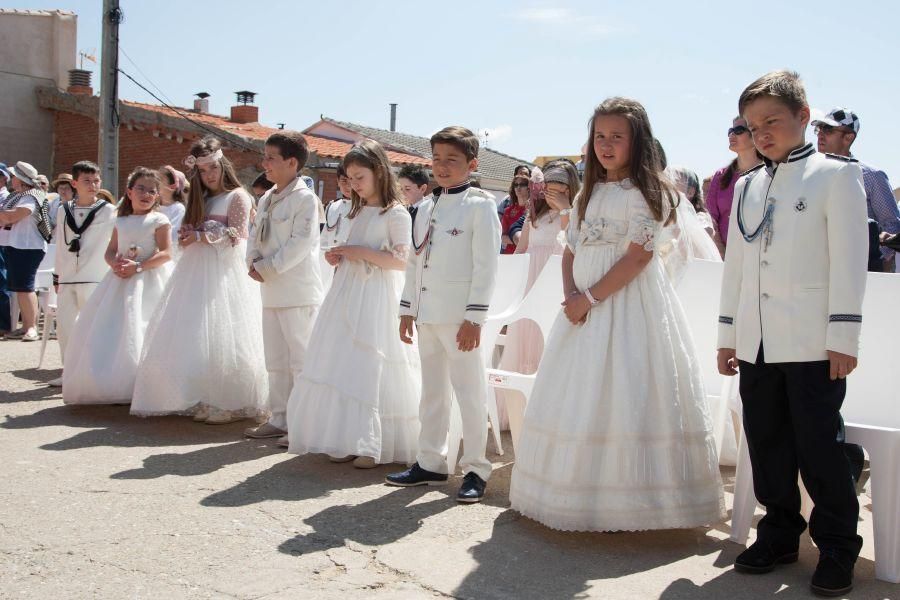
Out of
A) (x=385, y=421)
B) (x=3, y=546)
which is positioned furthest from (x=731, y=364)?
(x=3, y=546)

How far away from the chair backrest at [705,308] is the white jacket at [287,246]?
2.44 m

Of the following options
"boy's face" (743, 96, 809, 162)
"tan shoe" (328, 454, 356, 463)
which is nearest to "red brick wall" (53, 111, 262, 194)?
"tan shoe" (328, 454, 356, 463)

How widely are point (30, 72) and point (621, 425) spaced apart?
22.7 m

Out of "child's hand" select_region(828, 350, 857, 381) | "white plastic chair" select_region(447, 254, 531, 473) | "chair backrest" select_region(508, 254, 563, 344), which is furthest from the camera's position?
"chair backrest" select_region(508, 254, 563, 344)

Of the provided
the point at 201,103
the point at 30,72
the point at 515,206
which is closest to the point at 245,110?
the point at 201,103

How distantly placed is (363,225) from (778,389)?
2823 millimetres

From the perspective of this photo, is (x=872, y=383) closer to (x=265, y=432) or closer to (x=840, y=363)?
(x=840, y=363)

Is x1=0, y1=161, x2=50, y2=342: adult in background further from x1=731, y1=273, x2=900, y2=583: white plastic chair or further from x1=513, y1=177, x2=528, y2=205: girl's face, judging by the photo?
x1=731, y1=273, x2=900, y2=583: white plastic chair

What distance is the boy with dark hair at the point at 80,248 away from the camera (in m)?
7.98

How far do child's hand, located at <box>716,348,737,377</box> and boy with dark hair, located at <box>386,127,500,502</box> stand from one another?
126 centimetres

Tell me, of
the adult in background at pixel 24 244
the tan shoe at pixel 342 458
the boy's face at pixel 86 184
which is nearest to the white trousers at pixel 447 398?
the tan shoe at pixel 342 458

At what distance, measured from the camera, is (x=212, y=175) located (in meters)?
6.61

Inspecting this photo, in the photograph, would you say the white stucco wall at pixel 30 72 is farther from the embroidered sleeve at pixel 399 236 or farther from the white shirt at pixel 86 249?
the embroidered sleeve at pixel 399 236

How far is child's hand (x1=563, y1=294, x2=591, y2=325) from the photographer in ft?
13.4
